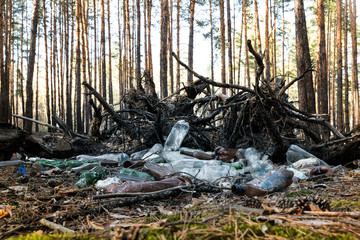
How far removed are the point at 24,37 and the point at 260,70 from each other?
24.3 metres

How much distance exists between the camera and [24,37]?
21.3m

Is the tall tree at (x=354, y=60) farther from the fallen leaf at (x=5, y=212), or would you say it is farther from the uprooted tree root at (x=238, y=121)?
the fallen leaf at (x=5, y=212)

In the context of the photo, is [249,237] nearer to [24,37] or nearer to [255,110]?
[255,110]

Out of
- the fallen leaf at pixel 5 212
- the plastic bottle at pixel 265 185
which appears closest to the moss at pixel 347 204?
the plastic bottle at pixel 265 185

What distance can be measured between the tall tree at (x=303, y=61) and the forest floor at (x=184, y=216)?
2942mm

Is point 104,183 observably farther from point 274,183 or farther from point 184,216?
point 274,183

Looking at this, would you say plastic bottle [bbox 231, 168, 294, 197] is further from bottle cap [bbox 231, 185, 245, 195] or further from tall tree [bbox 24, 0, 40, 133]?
tall tree [bbox 24, 0, 40, 133]

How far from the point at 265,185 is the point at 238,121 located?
6.38 feet

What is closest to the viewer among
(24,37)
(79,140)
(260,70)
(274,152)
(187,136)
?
(260,70)

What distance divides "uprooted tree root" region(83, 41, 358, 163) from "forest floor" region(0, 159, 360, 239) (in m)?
1.22

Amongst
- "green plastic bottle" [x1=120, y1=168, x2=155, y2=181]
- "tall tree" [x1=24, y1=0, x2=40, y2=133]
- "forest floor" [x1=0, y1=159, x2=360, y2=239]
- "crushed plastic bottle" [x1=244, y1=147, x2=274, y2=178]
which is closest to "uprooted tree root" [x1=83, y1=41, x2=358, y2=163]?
"crushed plastic bottle" [x1=244, y1=147, x2=274, y2=178]

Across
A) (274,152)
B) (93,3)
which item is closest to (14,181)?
(274,152)

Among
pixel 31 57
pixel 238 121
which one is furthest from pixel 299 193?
pixel 31 57

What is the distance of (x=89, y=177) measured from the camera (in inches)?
99.6
